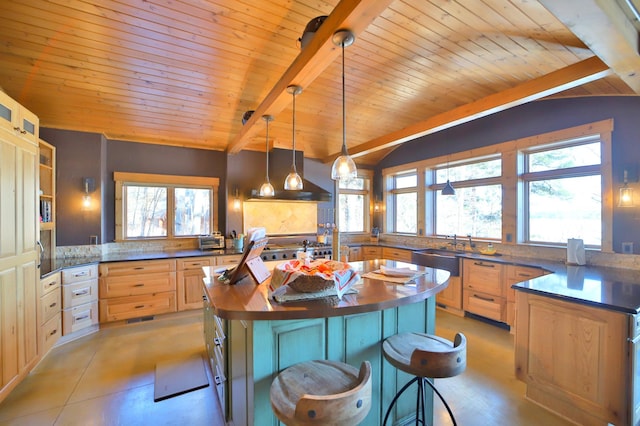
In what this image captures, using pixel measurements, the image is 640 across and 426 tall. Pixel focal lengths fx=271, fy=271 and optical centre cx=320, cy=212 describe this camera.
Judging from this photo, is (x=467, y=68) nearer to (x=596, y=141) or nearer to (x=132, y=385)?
(x=596, y=141)

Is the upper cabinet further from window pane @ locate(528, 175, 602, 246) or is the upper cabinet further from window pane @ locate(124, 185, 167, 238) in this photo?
window pane @ locate(528, 175, 602, 246)

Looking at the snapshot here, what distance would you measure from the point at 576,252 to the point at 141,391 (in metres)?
4.46

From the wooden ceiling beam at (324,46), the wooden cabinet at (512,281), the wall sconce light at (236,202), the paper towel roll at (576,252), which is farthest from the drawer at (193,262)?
the paper towel roll at (576,252)

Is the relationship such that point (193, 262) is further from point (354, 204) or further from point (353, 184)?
point (353, 184)

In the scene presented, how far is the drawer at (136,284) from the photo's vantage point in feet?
11.0

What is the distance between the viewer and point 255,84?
3.18 meters

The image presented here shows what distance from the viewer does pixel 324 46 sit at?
172 cm

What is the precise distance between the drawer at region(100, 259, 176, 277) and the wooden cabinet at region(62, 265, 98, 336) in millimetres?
115

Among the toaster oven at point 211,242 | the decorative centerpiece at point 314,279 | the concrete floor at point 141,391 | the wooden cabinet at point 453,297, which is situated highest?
the decorative centerpiece at point 314,279

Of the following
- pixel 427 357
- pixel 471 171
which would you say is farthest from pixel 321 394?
pixel 471 171

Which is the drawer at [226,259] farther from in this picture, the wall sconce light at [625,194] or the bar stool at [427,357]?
the wall sconce light at [625,194]

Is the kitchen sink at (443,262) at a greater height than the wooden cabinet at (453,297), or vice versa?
the kitchen sink at (443,262)

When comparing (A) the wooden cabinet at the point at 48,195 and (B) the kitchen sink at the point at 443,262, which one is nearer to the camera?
(A) the wooden cabinet at the point at 48,195

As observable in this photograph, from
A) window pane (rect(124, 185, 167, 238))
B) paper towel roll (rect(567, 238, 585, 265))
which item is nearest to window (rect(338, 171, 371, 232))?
window pane (rect(124, 185, 167, 238))
